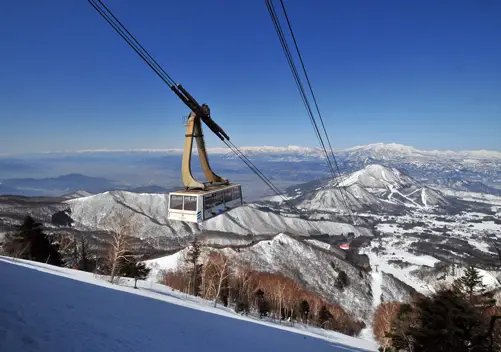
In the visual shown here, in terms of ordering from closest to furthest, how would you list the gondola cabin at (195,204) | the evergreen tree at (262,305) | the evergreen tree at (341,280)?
the gondola cabin at (195,204) < the evergreen tree at (262,305) < the evergreen tree at (341,280)

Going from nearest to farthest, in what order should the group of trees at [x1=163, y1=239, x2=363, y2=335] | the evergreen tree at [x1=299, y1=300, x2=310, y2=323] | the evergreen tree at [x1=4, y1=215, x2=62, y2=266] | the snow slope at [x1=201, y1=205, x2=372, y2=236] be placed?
the evergreen tree at [x1=4, y1=215, x2=62, y2=266] → the group of trees at [x1=163, y1=239, x2=363, y2=335] → the evergreen tree at [x1=299, y1=300, x2=310, y2=323] → the snow slope at [x1=201, y1=205, x2=372, y2=236]

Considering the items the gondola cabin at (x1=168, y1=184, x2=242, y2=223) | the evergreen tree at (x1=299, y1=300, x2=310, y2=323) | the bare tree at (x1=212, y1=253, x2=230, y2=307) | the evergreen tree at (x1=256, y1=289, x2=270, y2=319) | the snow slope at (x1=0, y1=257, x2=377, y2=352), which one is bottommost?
the evergreen tree at (x1=299, y1=300, x2=310, y2=323)

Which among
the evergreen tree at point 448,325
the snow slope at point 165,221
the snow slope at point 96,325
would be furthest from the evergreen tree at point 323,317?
the snow slope at point 165,221

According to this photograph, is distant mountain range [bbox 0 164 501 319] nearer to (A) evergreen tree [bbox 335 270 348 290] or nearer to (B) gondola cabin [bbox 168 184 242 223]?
(A) evergreen tree [bbox 335 270 348 290]

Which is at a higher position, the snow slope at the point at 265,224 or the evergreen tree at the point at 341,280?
the evergreen tree at the point at 341,280

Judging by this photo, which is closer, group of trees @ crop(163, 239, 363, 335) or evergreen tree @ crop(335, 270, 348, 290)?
group of trees @ crop(163, 239, 363, 335)

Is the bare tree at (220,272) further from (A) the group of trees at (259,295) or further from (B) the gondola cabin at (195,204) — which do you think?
(B) the gondola cabin at (195,204)

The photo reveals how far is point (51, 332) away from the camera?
7.70 m

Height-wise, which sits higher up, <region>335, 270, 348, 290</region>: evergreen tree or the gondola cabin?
the gondola cabin

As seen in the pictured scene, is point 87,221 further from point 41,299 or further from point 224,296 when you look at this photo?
point 41,299

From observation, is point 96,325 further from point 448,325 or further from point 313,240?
point 313,240

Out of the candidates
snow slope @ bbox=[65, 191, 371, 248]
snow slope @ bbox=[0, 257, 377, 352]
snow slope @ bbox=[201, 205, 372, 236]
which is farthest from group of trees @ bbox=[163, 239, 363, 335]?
snow slope @ bbox=[201, 205, 372, 236]

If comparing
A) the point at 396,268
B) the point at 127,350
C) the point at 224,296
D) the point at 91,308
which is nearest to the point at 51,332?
the point at 127,350

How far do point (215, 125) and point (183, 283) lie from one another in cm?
3943
